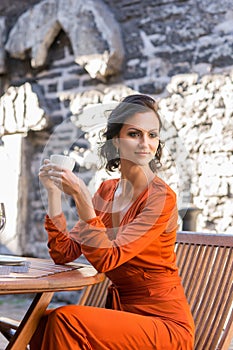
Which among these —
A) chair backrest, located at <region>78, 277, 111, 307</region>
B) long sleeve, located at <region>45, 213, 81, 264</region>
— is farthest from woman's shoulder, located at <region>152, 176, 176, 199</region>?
chair backrest, located at <region>78, 277, 111, 307</region>

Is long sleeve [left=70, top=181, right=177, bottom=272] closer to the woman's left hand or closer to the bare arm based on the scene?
the woman's left hand

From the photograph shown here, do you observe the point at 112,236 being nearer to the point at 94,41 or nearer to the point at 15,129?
the point at 94,41

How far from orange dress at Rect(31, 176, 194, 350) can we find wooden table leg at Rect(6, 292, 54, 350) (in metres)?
0.04

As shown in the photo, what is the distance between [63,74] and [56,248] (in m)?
3.57

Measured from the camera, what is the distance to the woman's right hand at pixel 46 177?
222cm

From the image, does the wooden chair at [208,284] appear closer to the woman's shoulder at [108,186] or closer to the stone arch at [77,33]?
the woman's shoulder at [108,186]

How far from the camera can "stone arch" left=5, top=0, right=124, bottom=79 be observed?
A: 213 inches

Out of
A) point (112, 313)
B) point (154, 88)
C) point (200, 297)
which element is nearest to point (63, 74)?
point (154, 88)

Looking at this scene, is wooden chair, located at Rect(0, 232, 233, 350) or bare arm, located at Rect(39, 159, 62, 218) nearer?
bare arm, located at Rect(39, 159, 62, 218)

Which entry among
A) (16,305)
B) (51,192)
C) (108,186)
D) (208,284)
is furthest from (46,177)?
(16,305)

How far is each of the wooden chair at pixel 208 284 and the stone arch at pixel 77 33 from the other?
2750 mm

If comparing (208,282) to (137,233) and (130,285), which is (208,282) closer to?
(130,285)

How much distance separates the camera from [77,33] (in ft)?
18.5

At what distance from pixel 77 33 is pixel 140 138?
3.46 metres
